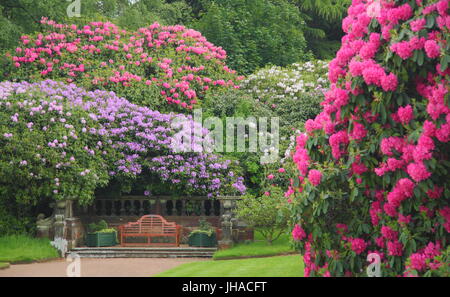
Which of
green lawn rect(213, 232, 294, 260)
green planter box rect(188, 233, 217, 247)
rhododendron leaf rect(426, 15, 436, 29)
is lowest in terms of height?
green lawn rect(213, 232, 294, 260)

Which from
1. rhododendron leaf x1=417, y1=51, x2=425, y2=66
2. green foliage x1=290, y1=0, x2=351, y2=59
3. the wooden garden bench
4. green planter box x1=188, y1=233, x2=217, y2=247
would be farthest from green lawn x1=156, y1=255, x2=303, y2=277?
green foliage x1=290, y1=0, x2=351, y2=59

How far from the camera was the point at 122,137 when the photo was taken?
57.2 ft

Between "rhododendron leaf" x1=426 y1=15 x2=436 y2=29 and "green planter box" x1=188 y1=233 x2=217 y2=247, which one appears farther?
"green planter box" x1=188 y1=233 x2=217 y2=247

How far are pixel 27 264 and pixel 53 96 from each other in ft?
14.4

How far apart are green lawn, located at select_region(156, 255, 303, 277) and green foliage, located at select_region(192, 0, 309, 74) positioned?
1147cm

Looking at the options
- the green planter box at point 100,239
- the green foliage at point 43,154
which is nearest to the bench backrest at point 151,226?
the green planter box at point 100,239

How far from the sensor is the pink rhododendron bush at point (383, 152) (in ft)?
23.2

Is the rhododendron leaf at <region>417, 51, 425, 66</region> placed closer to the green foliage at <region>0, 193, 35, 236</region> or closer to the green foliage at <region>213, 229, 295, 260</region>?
the green foliage at <region>213, 229, 295, 260</region>

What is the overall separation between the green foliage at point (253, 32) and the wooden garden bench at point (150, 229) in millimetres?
9081

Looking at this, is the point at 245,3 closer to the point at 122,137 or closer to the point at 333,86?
the point at 122,137

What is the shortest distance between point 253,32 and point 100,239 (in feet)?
38.3

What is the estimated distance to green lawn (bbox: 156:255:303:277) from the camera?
1158cm

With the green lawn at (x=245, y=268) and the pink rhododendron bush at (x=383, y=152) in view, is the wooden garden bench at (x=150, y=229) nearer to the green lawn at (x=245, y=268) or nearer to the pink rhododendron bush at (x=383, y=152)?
the green lawn at (x=245, y=268)

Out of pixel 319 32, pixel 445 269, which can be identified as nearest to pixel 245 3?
pixel 319 32
